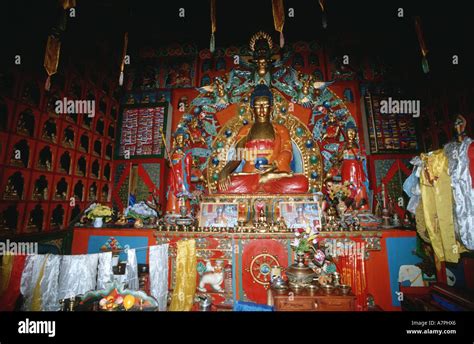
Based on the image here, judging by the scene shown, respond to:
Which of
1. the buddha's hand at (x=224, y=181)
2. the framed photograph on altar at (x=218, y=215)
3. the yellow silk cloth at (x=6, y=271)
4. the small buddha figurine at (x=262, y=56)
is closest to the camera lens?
the yellow silk cloth at (x=6, y=271)

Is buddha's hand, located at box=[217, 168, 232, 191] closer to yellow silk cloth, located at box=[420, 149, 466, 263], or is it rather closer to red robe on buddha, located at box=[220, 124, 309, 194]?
red robe on buddha, located at box=[220, 124, 309, 194]

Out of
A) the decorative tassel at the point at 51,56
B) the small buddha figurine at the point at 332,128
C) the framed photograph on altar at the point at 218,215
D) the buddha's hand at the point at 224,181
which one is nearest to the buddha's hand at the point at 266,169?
the buddha's hand at the point at 224,181

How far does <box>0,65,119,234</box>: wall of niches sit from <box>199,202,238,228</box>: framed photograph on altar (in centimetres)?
305

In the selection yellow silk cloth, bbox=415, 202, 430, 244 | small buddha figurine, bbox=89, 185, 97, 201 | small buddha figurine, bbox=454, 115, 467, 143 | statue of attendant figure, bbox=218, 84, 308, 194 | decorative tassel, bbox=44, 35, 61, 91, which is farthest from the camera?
small buddha figurine, bbox=89, 185, 97, 201

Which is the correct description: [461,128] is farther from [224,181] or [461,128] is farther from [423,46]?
[224,181]

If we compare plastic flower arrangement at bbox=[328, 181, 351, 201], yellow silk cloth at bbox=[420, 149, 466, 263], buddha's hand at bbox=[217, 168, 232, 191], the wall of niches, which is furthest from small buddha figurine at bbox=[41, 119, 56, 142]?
yellow silk cloth at bbox=[420, 149, 466, 263]

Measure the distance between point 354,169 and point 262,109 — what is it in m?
2.96

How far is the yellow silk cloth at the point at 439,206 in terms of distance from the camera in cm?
338

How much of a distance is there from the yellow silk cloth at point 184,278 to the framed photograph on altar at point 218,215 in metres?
1.28

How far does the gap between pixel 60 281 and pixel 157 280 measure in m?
1.25

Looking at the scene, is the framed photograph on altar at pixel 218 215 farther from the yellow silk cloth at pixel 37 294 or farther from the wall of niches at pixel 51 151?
the wall of niches at pixel 51 151

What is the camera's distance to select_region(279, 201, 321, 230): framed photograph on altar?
487cm
